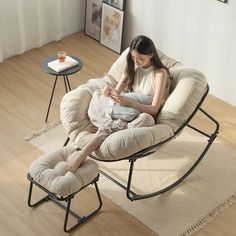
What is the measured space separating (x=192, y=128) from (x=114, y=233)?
3.38ft

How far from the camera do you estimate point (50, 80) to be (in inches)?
193

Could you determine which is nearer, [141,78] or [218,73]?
[141,78]

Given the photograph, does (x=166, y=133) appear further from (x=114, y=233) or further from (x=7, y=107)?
(x=7, y=107)

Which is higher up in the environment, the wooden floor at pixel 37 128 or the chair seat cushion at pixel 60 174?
the chair seat cushion at pixel 60 174

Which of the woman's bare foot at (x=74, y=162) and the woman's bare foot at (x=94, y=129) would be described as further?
the woman's bare foot at (x=94, y=129)

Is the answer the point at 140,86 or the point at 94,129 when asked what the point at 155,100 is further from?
the point at 94,129

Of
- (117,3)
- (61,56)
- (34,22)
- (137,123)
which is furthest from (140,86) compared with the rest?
(34,22)

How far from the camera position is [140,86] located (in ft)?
12.5

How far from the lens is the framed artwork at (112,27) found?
5.21 meters

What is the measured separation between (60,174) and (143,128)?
566mm

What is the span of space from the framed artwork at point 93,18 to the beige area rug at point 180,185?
147 cm

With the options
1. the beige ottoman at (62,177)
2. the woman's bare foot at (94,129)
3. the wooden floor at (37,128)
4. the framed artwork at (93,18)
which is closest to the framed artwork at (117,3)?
the framed artwork at (93,18)

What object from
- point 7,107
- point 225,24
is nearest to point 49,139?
point 7,107

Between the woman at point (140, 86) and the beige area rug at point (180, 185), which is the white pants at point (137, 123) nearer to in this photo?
the woman at point (140, 86)
